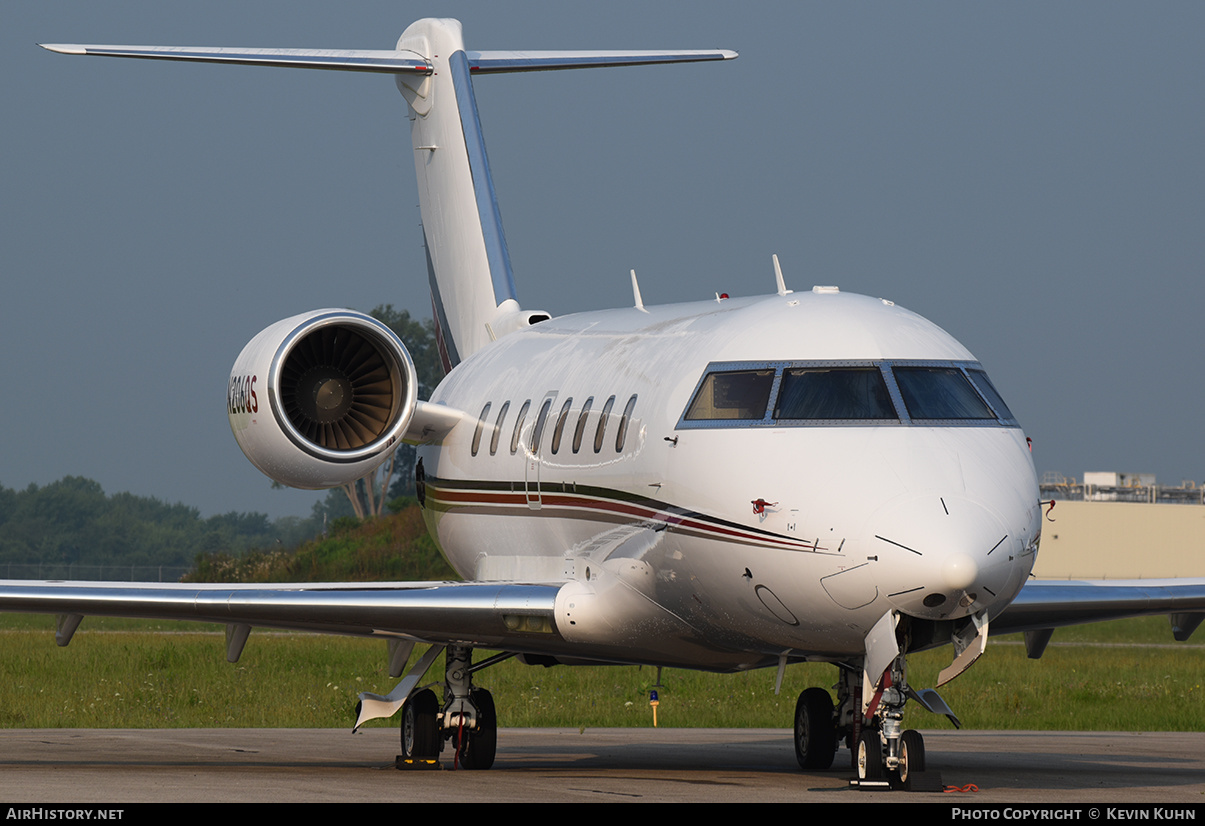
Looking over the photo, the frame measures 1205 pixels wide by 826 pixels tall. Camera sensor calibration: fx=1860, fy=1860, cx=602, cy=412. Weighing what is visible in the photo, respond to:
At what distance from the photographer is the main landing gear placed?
16.6m

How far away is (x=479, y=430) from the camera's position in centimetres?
1822

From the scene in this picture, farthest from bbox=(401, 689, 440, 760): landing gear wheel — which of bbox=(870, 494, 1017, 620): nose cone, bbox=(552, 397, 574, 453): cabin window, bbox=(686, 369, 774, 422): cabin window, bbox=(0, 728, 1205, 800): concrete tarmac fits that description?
bbox=(870, 494, 1017, 620): nose cone

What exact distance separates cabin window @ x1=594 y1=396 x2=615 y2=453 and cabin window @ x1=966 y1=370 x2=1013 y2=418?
10.4 feet

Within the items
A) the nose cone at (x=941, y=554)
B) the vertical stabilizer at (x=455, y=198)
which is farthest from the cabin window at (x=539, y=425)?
the nose cone at (x=941, y=554)

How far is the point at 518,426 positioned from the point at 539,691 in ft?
42.4

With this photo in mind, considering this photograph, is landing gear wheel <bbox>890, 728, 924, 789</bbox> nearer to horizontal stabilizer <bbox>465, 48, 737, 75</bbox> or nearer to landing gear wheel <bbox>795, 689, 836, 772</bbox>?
landing gear wheel <bbox>795, 689, 836, 772</bbox>

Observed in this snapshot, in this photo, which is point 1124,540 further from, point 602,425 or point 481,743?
point 602,425

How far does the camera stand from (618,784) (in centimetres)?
1429

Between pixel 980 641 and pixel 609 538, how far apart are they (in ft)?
12.5

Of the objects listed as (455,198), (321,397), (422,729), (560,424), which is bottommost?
(422,729)

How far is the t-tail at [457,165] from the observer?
2211 centimetres

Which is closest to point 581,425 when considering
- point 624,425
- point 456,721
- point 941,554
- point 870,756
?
point 624,425

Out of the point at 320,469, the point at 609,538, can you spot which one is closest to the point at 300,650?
the point at 320,469

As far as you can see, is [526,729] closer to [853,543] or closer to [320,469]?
[320,469]
